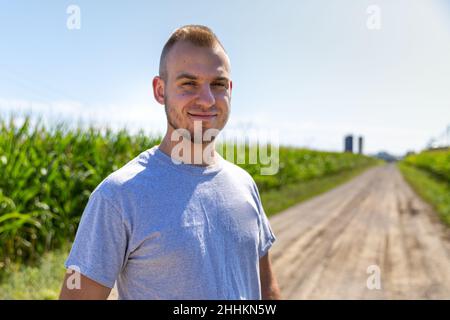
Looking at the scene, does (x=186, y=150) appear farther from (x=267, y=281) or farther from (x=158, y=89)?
(x=267, y=281)

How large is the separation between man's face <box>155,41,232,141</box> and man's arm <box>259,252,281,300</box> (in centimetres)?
72

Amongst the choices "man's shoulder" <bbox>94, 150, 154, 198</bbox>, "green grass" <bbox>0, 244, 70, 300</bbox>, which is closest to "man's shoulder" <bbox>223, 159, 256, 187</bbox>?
"man's shoulder" <bbox>94, 150, 154, 198</bbox>

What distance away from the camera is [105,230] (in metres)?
1.37

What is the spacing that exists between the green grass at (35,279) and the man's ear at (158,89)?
3823mm

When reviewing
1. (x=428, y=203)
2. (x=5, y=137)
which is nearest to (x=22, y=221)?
(x=5, y=137)

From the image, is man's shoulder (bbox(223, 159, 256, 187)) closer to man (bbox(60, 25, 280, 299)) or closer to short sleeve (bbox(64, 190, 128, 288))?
man (bbox(60, 25, 280, 299))

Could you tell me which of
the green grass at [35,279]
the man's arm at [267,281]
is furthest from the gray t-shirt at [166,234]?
the green grass at [35,279]

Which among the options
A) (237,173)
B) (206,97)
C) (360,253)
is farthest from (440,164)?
(206,97)

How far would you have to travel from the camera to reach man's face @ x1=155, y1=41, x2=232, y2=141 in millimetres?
1561

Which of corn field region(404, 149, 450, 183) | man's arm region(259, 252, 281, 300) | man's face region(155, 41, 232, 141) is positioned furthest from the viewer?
corn field region(404, 149, 450, 183)

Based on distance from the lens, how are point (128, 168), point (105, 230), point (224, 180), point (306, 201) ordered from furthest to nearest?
1. point (306, 201)
2. point (224, 180)
3. point (128, 168)
4. point (105, 230)

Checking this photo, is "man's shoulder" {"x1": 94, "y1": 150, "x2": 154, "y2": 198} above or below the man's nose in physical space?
below

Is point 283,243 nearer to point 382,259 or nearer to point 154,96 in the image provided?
point 382,259

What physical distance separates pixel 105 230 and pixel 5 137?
19.4ft
